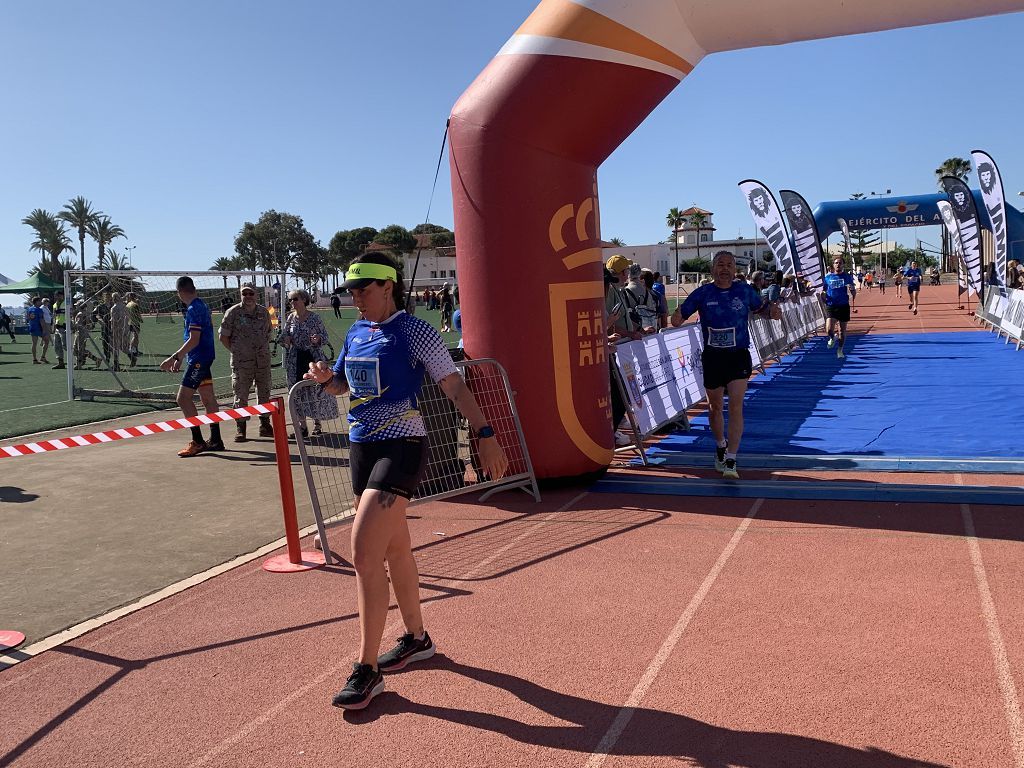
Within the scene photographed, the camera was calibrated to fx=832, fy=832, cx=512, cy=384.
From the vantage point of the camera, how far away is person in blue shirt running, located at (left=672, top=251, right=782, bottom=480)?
7445 mm

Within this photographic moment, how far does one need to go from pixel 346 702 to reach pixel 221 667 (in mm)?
904

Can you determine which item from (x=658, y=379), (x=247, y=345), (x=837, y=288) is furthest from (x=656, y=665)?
(x=837, y=288)

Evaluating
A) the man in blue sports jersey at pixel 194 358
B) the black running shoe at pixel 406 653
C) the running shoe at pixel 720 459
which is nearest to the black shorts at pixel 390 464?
the black running shoe at pixel 406 653

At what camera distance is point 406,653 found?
393cm

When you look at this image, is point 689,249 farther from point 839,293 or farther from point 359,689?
point 359,689

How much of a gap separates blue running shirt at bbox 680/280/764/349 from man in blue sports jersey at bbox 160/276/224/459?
555 centimetres

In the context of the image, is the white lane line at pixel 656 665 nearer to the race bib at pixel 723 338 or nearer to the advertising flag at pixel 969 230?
the race bib at pixel 723 338

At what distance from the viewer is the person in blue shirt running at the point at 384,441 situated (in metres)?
3.60

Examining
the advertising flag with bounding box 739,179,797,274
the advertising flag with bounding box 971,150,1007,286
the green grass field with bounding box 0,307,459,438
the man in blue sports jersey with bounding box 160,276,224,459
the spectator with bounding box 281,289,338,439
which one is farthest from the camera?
the advertising flag with bounding box 739,179,797,274

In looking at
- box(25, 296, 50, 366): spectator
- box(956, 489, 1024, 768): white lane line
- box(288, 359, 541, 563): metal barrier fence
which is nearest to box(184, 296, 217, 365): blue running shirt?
box(288, 359, 541, 563): metal barrier fence

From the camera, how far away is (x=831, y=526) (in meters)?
5.91

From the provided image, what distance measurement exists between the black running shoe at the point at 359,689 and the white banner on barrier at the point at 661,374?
5107 mm

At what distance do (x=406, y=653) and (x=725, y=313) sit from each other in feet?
15.5

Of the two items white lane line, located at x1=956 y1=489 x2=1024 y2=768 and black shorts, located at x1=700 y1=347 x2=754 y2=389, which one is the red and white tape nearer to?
black shorts, located at x1=700 y1=347 x2=754 y2=389
